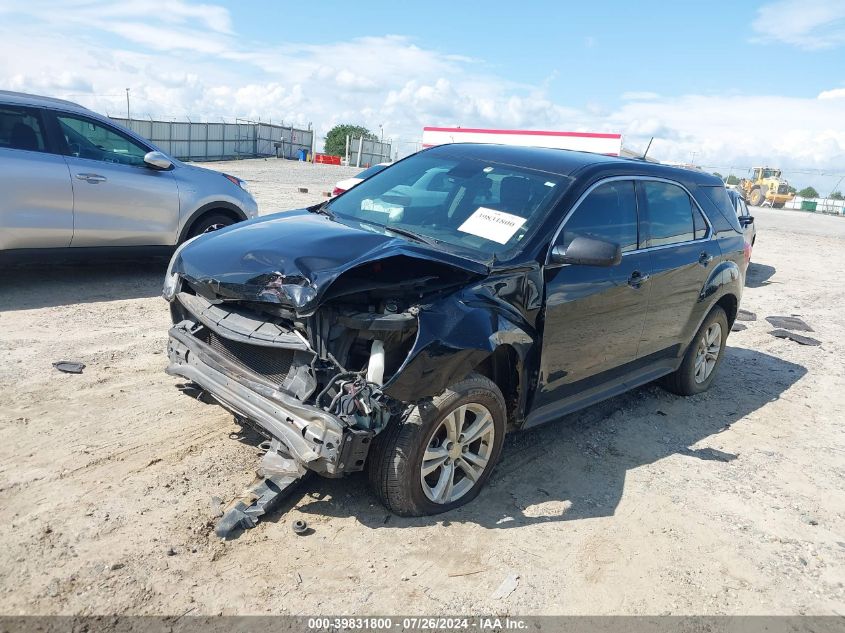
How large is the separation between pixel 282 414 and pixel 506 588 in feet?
4.42

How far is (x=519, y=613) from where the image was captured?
3053mm

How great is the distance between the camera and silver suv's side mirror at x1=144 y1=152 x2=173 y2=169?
739cm

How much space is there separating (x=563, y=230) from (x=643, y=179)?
1180 mm

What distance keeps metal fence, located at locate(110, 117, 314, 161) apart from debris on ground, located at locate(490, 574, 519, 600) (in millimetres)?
33980

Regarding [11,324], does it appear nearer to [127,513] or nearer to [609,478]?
[127,513]

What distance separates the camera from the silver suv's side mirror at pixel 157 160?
739cm

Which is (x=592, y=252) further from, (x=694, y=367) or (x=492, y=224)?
(x=694, y=367)

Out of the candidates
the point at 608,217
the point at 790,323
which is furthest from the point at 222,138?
the point at 608,217

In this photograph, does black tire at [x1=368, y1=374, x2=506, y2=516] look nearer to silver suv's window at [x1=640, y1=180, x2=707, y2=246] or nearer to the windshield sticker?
the windshield sticker

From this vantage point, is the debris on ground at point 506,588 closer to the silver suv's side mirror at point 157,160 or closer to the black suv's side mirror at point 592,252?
the black suv's side mirror at point 592,252

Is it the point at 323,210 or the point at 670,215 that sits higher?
the point at 670,215

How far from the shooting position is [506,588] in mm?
3199

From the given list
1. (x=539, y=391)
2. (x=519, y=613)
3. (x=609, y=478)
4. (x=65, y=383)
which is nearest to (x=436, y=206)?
(x=539, y=391)

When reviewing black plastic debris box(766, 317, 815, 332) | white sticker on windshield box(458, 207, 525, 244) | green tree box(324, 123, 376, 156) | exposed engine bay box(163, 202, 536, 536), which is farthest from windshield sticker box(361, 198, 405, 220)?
green tree box(324, 123, 376, 156)
